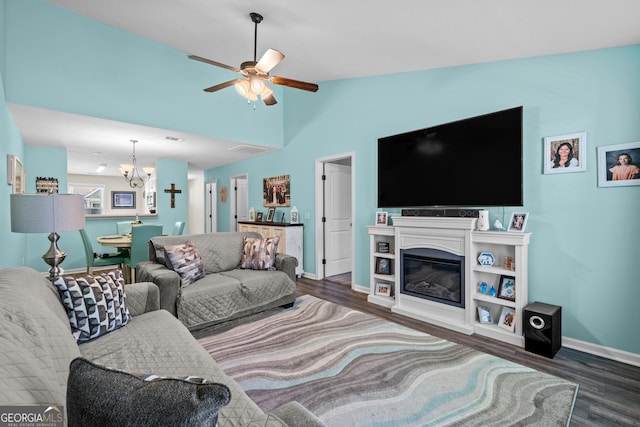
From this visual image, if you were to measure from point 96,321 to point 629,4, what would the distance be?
3787 mm

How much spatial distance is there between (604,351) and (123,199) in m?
12.9

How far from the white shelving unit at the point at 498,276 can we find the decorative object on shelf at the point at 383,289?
1072 mm

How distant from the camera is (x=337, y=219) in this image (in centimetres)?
525

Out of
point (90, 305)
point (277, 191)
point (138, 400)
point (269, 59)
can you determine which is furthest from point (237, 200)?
point (138, 400)

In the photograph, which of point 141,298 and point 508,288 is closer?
point 141,298

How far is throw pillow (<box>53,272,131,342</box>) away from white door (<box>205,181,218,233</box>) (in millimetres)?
6608

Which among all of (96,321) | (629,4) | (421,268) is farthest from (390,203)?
(96,321)

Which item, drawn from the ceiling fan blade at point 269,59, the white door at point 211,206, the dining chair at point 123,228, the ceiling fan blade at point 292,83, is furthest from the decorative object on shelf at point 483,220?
the white door at point 211,206

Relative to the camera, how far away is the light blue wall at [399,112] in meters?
2.39

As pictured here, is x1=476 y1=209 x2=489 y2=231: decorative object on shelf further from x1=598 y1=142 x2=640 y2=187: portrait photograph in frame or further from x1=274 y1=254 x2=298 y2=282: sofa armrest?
x1=274 y1=254 x2=298 y2=282: sofa armrest

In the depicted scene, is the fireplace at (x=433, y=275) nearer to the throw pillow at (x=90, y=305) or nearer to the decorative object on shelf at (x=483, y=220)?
the decorative object on shelf at (x=483, y=220)

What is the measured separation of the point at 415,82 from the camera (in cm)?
366

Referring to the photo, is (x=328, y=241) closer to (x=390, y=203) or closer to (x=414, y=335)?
(x=390, y=203)

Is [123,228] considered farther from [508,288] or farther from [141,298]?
[508,288]
